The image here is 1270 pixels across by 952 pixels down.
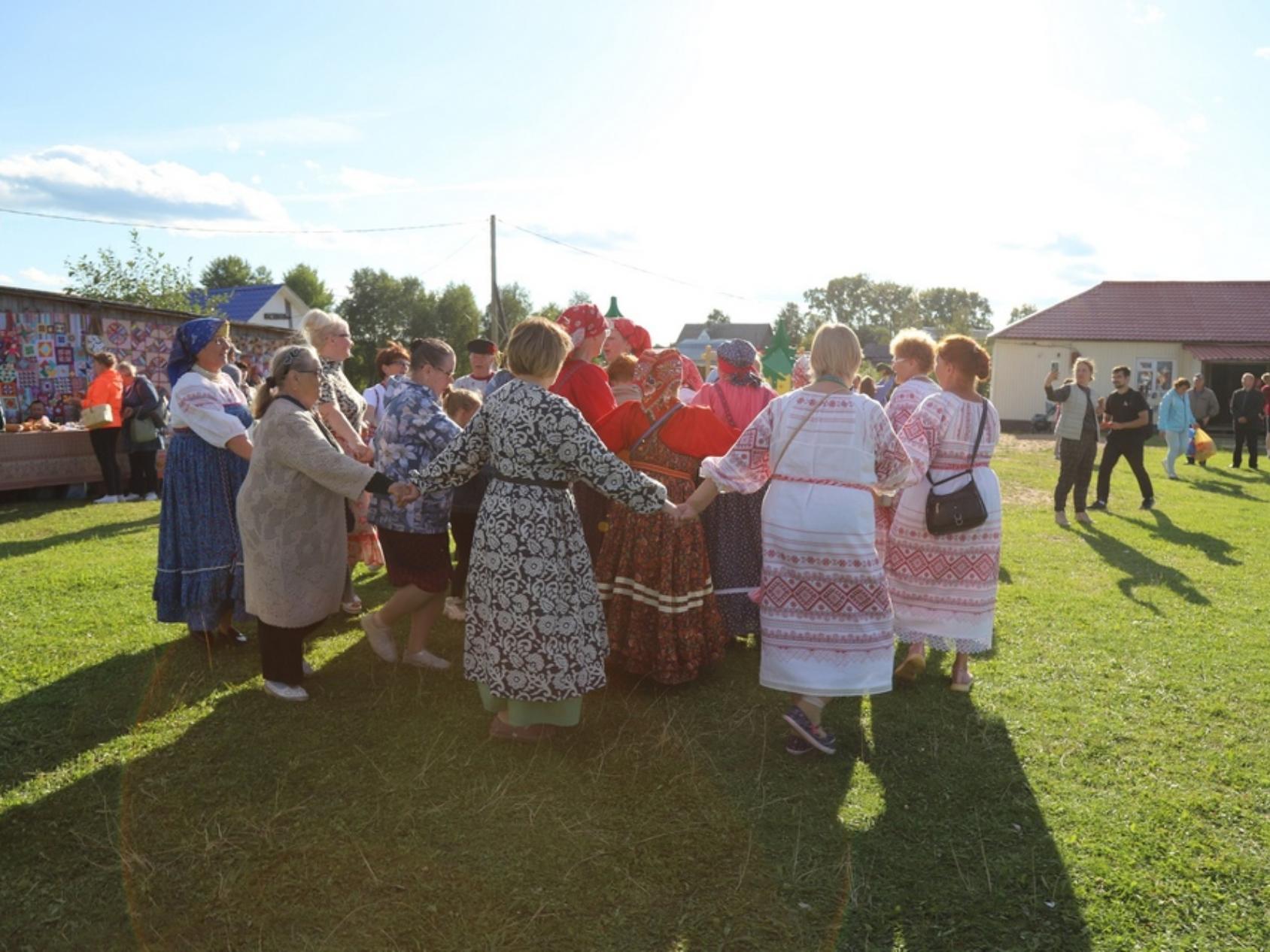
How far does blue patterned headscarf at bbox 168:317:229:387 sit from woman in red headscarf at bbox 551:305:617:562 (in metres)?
1.93

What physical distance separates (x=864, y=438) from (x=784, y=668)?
1.08 meters

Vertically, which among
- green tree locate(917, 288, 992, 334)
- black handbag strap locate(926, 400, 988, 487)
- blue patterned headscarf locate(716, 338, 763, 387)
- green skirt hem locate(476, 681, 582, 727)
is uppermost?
green tree locate(917, 288, 992, 334)

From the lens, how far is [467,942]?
2.73m

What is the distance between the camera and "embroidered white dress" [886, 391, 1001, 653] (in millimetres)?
4496

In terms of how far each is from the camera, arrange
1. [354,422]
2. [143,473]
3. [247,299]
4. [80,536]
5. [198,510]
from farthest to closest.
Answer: [247,299] → [143,473] → [80,536] → [354,422] → [198,510]

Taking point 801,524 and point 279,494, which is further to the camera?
point 279,494

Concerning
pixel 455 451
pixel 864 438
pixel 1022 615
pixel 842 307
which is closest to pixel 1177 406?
pixel 1022 615

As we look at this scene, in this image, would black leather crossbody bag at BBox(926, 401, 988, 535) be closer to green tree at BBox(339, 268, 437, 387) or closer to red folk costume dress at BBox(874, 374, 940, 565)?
red folk costume dress at BBox(874, 374, 940, 565)

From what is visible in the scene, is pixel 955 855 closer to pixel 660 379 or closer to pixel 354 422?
pixel 660 379

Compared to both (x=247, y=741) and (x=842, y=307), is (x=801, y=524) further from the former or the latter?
(x=842, y=307)

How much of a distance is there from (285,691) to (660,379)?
8.24 feet

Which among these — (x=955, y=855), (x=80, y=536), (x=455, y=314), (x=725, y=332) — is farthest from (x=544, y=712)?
(x=725, y=332)

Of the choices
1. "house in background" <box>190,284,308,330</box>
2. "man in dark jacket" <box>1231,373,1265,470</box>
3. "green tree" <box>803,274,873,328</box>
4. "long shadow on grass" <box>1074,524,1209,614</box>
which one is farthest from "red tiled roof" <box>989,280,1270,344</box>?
"green tree" <box>803,274,873,328</box>

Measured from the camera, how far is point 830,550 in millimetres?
3830
